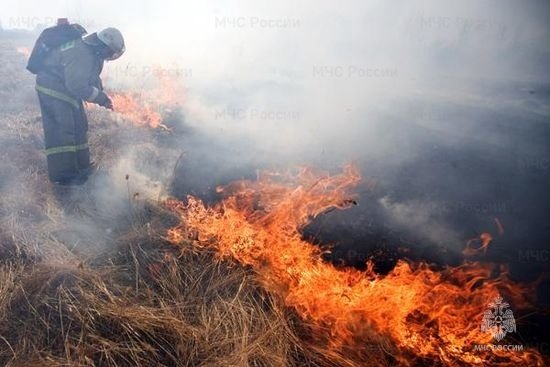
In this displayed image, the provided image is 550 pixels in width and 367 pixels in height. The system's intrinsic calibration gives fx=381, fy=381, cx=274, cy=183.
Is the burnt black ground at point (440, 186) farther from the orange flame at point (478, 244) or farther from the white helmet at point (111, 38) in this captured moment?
the white helmet at point (111, 38)

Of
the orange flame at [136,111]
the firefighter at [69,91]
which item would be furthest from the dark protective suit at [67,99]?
the orange flame at [136,111]

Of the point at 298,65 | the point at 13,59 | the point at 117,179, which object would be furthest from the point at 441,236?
the point at 13,59

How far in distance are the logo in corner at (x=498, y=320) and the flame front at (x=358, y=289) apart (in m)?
0.06

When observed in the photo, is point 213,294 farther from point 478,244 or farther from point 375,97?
point 375,97

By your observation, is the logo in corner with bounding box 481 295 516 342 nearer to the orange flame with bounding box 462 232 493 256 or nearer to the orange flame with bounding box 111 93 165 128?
the orange flame with bounding box 462 232 493 256

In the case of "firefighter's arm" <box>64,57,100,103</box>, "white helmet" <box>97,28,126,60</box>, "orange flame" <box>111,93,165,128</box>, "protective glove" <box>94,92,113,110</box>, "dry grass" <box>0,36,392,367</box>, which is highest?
"white helmet" <box>97,28,126,60</box>

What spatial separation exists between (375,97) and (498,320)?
30.7ft

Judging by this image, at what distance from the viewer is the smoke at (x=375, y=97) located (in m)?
6.35

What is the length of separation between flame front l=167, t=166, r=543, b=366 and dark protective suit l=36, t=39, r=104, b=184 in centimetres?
218

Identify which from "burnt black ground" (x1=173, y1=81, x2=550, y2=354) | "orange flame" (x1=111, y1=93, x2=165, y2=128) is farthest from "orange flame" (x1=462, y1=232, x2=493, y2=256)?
"orange flame" (x1=111, y1=93, x2=165, y2=128)

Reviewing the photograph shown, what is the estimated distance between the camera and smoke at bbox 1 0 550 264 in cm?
635

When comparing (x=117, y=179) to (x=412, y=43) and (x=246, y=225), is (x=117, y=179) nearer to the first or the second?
(x=246, y=225)

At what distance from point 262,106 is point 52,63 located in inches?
233

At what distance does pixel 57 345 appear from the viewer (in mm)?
3670
